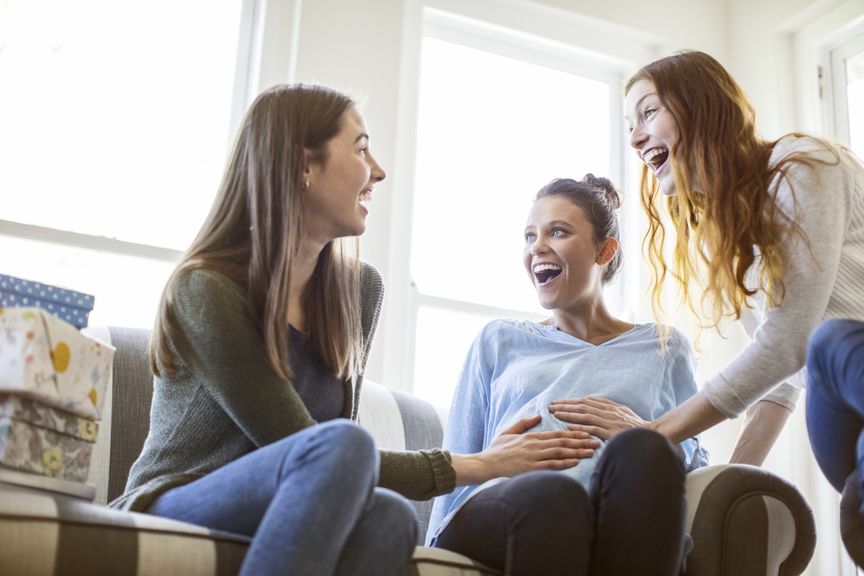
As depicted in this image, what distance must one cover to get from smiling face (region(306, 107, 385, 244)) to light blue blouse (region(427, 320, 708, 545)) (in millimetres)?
461

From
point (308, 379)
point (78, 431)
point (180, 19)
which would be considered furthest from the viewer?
point (180, 19)

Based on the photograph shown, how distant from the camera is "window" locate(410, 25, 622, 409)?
3.17 m

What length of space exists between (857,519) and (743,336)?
2.07 metres

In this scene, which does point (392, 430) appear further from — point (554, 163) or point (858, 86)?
point (858, 86)

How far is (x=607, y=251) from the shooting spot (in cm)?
223

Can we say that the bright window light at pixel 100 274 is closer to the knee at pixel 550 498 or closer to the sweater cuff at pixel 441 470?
the sweater cuff at pixel 441 470

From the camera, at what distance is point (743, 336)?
3.51m

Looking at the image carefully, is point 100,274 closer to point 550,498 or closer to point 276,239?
point 276,239

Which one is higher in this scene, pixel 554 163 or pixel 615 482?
pixel 554 163

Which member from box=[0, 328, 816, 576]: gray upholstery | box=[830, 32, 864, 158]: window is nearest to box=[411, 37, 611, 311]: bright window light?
box=[830, 32, 864, 158]: window

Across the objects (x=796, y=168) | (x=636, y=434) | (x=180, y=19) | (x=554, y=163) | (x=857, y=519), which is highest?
(x=180, y=19)

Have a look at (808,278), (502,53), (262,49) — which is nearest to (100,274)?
(262,49)

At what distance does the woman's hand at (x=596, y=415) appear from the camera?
5.98 feet

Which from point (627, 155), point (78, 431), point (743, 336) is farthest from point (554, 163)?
point (78, 431)
